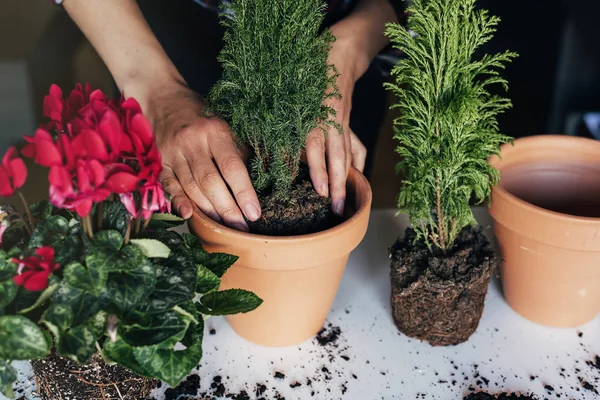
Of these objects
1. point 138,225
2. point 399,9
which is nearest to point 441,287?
point 138,225

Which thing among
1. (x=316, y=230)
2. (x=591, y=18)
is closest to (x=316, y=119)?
(x=316, y=230)

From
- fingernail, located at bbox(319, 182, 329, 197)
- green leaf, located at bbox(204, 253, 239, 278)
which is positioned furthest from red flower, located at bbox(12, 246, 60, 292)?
fingernail, located at bbox(319, 182, 329, 197)

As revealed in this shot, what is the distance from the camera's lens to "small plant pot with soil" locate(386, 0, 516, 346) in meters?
0.88

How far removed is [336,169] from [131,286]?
406mm

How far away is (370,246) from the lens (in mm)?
1244

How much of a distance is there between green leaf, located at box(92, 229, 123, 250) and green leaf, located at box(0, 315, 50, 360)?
12 centimetres

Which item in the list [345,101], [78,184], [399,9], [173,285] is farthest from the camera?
[399,9]

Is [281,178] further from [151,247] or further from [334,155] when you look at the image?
[151,247]

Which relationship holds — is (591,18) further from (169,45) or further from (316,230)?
(316,230)

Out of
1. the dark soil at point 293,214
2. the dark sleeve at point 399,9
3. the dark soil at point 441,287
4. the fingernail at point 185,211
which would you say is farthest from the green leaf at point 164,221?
the dark sleeve at point 399,9

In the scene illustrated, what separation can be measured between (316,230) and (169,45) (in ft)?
2.53

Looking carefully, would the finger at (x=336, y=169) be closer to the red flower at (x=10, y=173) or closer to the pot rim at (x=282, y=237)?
the pot rim at (x=282, y=237)

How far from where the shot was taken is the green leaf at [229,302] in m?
0.84

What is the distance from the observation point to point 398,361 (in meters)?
0.98
